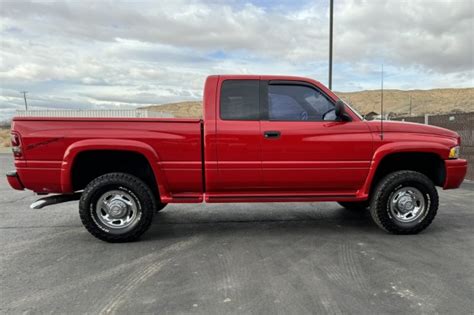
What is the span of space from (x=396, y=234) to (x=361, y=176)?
0.91 meters

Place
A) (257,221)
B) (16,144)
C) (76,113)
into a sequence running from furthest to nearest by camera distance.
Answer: (76,113), (257,221), (16,144)

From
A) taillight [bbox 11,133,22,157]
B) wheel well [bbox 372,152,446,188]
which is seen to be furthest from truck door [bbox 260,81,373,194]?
taillight [bbox 11,133,22,157]

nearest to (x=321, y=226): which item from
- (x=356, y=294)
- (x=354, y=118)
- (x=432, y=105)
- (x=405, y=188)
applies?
(x=405, y=188)

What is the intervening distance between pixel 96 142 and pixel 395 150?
12.1 ft

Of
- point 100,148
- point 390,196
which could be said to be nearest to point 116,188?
point 100,148

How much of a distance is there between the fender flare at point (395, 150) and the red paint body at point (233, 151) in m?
0.01

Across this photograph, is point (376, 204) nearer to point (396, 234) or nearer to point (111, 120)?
point (396, 234)

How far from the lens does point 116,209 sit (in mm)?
4707

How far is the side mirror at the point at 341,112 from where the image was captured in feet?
15.3

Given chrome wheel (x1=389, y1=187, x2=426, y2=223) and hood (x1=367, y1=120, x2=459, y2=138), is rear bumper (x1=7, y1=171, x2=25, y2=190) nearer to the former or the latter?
hood (x1=367, y1=120, x2=459, y2=138)

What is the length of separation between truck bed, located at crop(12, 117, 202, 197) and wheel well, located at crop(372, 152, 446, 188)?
2.50 m

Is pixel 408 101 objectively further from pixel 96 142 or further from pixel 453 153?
pixel 96 142

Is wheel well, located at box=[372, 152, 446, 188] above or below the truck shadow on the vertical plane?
above

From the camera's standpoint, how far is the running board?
15.4ft
